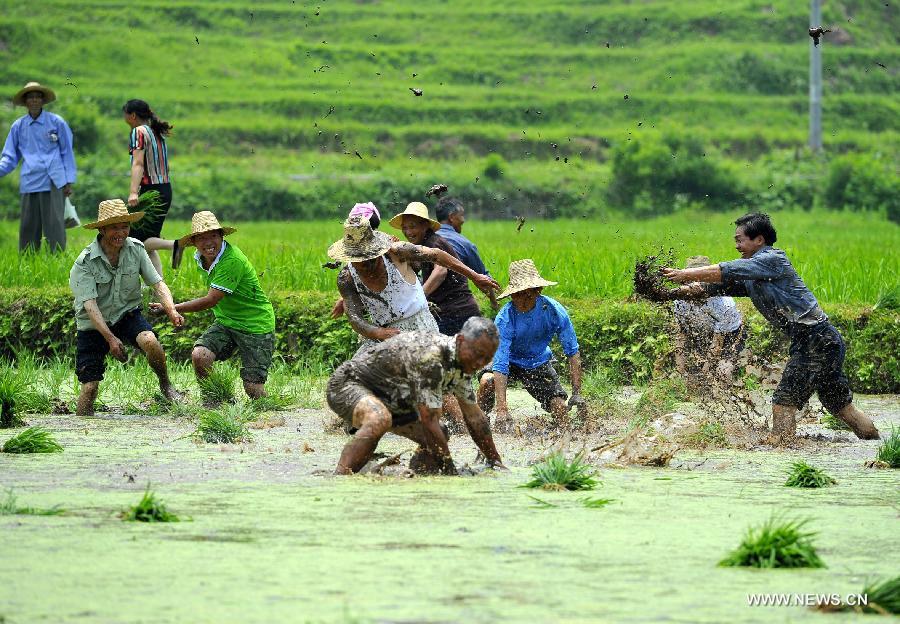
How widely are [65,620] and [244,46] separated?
41.0 meters

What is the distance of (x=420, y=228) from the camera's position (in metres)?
9.98

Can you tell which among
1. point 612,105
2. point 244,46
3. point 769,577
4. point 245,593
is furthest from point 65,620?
point 244,46

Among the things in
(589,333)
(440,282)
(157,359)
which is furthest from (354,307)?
(589,333)

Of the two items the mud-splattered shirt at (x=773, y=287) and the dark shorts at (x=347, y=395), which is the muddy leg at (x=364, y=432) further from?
the mud-splattered shirt at (x=773, y=287)

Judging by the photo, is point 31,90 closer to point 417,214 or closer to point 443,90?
point 417,214

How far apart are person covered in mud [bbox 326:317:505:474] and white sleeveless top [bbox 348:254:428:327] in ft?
2.73

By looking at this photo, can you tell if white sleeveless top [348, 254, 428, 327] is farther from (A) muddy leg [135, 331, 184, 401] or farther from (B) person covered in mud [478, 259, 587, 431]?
(A) muddy leg [135, 331, 184, 401]

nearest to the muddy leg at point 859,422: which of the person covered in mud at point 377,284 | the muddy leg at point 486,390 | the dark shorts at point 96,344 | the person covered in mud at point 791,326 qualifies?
the person covered in mud at point 791,326

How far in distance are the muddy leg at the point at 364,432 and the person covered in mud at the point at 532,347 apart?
7.31ft

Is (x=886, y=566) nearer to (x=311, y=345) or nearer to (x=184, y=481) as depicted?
(x=184, y=481)

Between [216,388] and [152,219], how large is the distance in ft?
9.43

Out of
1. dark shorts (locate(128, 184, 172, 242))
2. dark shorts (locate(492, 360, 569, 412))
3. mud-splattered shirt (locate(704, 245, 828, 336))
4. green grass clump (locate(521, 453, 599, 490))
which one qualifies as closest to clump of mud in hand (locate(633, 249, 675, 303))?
mud-splattered shirt (locate(704, 245, 828, 336))

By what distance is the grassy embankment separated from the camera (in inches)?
1344

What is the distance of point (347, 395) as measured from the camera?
305 inches
